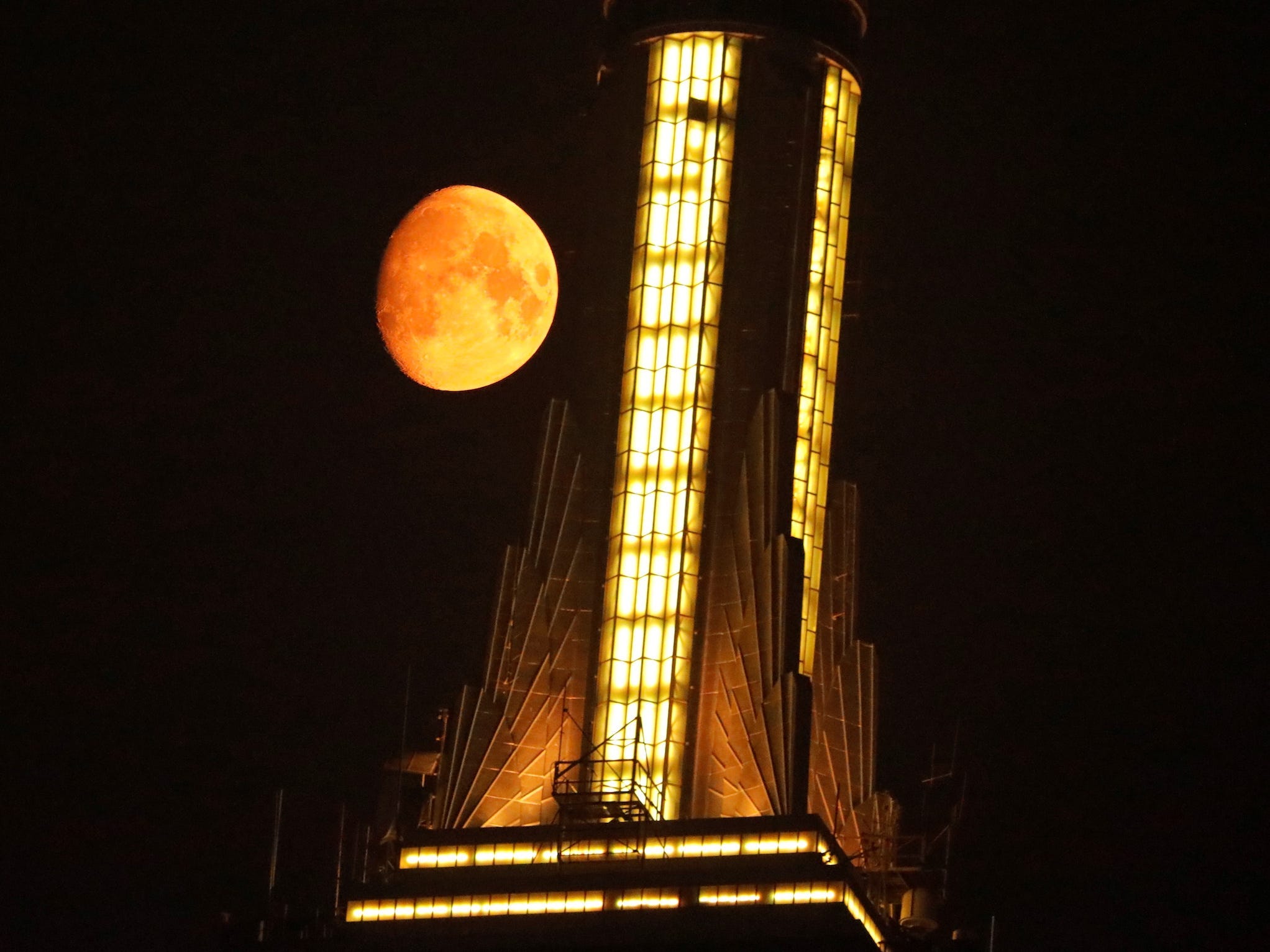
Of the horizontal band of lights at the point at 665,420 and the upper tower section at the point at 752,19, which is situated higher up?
the upper tower section at the point at 752,19

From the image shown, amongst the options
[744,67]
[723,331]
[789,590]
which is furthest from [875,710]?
[744,67]

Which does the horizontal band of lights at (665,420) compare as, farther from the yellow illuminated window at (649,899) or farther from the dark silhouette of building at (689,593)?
the yellow illuminated window at (649,899)

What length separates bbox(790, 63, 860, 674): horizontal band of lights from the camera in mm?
123938

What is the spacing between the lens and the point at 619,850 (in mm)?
118062

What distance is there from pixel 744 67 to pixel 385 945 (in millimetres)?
32202

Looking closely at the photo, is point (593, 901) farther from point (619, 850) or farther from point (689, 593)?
point (689, 593)

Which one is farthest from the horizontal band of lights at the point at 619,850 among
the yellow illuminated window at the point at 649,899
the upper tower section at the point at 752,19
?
the upper tower section at the point at 752,19

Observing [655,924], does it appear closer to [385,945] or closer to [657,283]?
[385,945]

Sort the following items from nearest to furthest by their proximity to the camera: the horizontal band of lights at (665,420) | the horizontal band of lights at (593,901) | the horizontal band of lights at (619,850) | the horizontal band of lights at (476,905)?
the horizontal band of lights at (593,901)
the horizontal band of lights at (619,850)
the horizontal band of lights at (476,905)
the horizontal band of lights at (665,420)

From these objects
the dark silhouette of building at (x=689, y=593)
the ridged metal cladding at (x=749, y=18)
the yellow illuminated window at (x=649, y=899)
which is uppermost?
the ridged metal cladding at (x=749, y=18)

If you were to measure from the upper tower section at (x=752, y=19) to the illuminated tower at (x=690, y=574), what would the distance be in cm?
11

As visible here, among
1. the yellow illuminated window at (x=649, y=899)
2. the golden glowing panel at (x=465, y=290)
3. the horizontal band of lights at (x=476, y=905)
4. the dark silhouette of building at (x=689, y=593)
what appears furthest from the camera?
the golden glowing panel at (x=465, y=290)

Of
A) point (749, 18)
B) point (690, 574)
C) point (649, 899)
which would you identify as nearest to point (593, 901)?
point (649, 899)

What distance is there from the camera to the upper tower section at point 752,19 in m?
126
